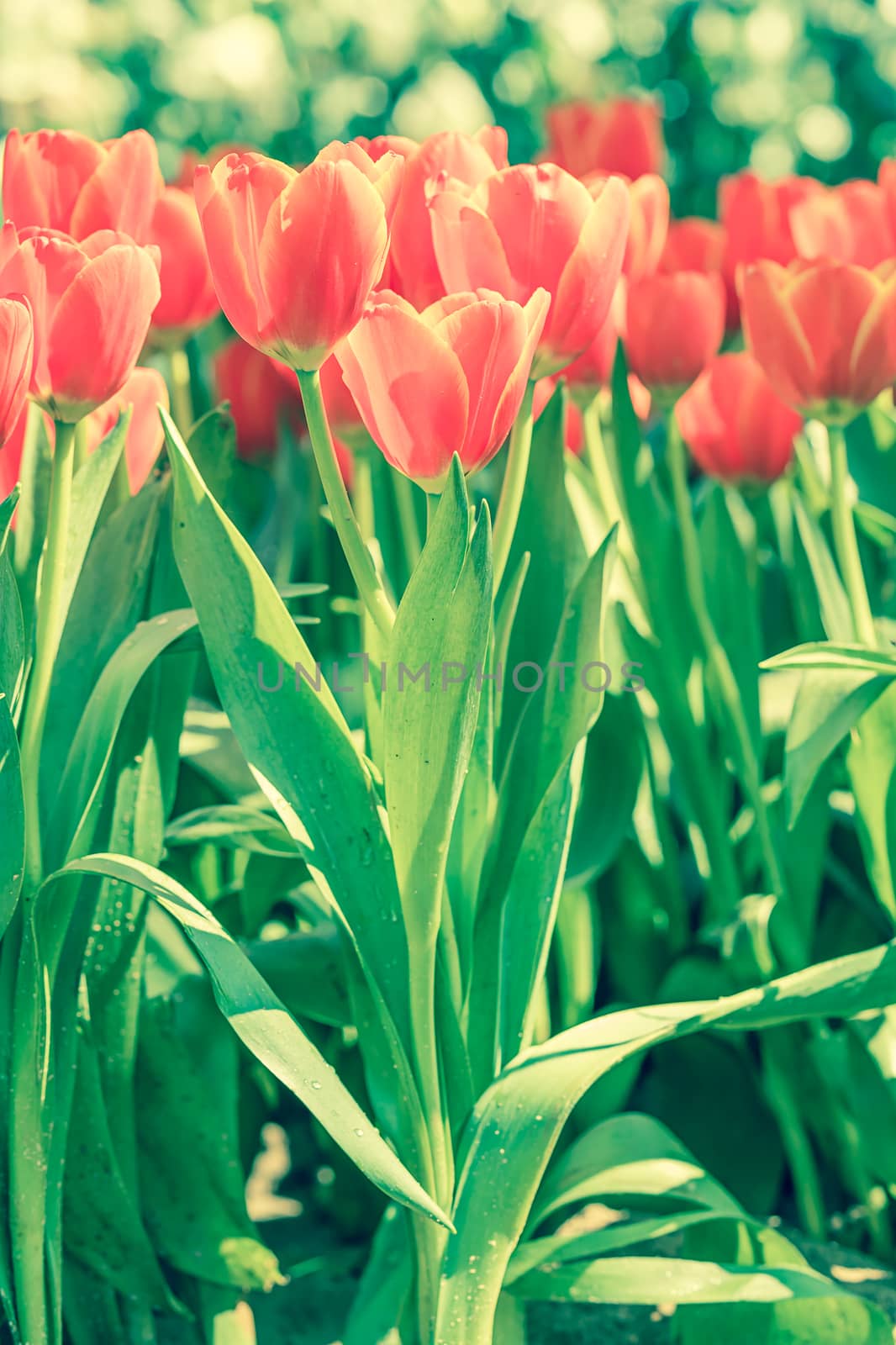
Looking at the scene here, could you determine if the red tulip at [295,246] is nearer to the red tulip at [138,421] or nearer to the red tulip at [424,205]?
the red tulip at [424,205]

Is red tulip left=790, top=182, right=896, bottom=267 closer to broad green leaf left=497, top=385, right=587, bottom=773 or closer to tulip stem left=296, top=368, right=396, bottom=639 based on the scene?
broad green leaf left=497, top=385, right=587, bottom=773

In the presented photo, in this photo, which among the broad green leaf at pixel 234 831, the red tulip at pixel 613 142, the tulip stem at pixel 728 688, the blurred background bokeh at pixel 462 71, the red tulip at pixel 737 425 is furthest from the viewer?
the blurred background bokeh at pixel 462 71

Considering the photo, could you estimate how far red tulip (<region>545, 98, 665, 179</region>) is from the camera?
1.38m

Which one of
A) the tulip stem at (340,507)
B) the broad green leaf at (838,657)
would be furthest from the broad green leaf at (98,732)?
the broad green leaf at (838,657)

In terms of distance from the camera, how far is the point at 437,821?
0.69 meters

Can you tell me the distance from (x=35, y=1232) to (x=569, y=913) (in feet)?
1.40

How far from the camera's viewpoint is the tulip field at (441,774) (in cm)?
69

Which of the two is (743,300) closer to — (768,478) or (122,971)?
(768,478)

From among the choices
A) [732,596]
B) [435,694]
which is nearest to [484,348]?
[435,694]

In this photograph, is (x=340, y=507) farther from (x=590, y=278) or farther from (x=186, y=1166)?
(x=186, y=1166)

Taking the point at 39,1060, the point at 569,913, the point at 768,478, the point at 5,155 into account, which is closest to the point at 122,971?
the point at 39,1060

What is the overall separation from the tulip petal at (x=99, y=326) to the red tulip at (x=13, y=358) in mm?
30

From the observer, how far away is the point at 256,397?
1.26 metres

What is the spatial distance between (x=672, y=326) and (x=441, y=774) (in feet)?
1.50
